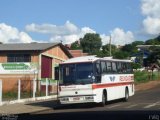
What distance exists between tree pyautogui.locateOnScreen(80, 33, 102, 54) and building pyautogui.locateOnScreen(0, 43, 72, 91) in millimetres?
99115

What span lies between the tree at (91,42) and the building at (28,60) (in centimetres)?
9912

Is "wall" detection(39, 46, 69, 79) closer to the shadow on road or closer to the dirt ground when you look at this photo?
the dirt ground

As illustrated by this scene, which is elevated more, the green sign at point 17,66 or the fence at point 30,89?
the green sign at point 17,66

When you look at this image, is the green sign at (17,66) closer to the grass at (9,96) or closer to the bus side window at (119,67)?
the grass at (9,96)

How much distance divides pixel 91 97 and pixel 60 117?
58.4 ft

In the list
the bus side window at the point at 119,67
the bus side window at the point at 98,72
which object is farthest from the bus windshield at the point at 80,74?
the bus side window at the point at 119,67

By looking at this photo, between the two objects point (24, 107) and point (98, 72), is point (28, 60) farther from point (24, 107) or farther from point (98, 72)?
point (98, 72)


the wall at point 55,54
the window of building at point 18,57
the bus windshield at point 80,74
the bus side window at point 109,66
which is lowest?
the bus windshield at point 80,74

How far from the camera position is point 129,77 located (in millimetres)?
29312

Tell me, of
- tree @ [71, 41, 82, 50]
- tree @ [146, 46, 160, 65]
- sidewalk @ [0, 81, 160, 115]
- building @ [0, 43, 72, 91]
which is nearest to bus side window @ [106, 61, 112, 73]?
sidewalk @ [0, 81, 160, 115]

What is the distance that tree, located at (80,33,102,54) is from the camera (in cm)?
14625

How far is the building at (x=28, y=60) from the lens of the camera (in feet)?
124

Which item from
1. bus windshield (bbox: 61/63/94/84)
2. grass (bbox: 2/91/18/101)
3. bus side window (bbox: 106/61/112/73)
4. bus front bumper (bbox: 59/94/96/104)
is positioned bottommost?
grass (bbox: 2/91/18/101)

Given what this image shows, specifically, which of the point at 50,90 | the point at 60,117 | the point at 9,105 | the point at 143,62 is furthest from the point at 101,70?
the point at 143,62
